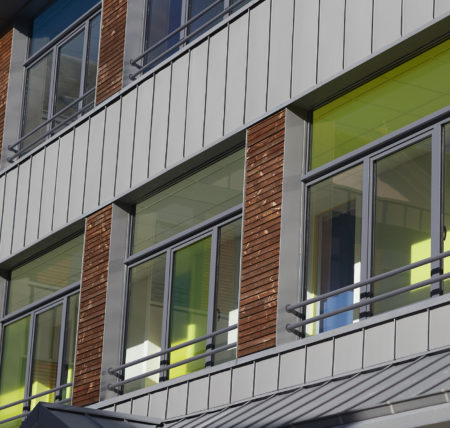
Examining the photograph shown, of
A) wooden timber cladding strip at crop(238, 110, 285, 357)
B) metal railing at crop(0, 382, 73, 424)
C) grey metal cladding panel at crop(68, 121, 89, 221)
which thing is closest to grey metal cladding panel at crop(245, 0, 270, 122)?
wooden timber cladding strip at crop(238, 110, 285, 357)

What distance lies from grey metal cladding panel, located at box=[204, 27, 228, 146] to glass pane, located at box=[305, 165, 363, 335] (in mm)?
2065

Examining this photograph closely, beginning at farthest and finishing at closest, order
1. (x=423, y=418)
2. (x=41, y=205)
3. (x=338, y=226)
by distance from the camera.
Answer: (x=41, y=205), (x=338, y=226), (x=423, y=418)

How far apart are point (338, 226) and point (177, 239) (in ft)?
11.5

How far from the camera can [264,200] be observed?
15219mm

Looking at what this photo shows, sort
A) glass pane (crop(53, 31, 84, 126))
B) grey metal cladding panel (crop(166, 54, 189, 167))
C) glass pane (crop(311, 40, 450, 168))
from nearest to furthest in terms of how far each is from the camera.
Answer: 1. glass pane (crop(311, 40, 450, 168))
2. grey metal cladding panel (crop(166, 54, 189, 167))
3. glass pane (crop(53, 31, 84, 126))

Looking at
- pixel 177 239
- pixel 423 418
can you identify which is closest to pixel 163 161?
pixel 177 239

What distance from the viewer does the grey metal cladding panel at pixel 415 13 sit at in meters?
13.2

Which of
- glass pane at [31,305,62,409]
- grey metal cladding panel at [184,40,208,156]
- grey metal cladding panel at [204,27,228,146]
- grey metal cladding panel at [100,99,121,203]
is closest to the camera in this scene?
grey metal cladding panel at [204,27,228,146]

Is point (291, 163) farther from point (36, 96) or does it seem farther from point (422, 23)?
point (36, 96)

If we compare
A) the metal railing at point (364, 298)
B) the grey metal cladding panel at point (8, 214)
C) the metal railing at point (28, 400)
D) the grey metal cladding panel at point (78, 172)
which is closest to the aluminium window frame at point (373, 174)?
the metal railing at point (364, 298)

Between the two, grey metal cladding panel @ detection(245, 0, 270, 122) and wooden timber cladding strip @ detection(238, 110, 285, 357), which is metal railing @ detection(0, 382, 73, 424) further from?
grey metal cladding panel @ detection(245, 0, 270, 122)

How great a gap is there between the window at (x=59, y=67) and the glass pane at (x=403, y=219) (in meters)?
7.80

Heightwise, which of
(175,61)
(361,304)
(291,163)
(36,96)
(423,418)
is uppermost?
(36,96)

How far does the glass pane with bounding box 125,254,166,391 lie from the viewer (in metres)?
17.2
